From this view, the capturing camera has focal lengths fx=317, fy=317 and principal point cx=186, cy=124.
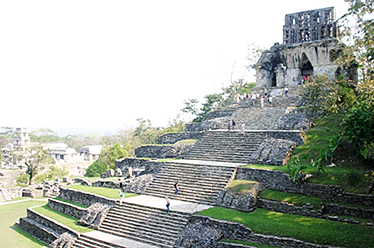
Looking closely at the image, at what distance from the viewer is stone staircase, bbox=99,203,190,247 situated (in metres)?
12.6

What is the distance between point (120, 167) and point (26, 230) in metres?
7.49

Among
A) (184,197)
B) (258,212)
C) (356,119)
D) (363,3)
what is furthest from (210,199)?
(363,3)

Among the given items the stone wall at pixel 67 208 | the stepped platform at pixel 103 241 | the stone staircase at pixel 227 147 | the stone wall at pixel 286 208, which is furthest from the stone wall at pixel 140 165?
the stone wall at pixel 286 208

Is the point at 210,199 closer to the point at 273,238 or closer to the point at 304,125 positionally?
the point at 273,238

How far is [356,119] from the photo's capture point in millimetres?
12180

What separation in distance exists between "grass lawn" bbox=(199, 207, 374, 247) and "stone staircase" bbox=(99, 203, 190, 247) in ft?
4.76

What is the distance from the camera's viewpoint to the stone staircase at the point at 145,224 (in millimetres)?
12570

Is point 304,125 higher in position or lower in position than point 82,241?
higher

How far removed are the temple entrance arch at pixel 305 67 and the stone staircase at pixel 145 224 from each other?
69.3 feet

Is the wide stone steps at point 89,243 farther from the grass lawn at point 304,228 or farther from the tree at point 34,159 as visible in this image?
the tree at point 34,159

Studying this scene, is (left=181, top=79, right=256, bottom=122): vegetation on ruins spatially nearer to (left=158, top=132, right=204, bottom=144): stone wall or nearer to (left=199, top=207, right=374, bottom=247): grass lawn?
(left=158, top=132, right=204, bottom=144): stone wall

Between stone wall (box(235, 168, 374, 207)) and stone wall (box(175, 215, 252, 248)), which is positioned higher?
stone wall (box(235, 168, 374, 207))

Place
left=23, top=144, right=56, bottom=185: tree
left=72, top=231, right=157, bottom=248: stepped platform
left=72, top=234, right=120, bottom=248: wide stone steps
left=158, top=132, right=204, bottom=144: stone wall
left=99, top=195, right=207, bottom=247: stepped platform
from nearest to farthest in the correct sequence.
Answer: left=72, top=231, right=157, bottom=248: stepped platform < left=99, top=195, right=207, bottom=247: stepped platform < left=72, top=234, right=120, bottom=248: wide stone steps < left=158, top=132, right=204, bottom=144: stone wall < left=23, top=144, right=56, bottom=185: tree

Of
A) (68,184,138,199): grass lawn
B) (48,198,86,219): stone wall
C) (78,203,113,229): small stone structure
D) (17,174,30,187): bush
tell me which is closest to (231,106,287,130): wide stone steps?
(68,184,138,199): grass lawn
